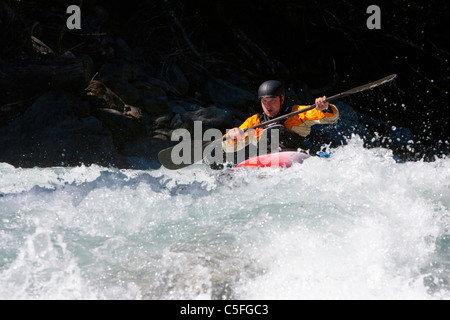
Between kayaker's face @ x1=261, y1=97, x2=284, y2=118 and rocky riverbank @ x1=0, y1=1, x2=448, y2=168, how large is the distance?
7.35 feet

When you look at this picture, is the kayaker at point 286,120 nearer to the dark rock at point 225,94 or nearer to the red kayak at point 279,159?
the red kayak at point 279,159

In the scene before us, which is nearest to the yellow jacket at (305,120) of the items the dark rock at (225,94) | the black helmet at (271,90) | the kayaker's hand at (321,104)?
the kayaker's hand at (321,104)

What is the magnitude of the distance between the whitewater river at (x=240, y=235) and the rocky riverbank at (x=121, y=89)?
6.59ft

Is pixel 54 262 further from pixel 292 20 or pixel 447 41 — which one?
pixel 447 41

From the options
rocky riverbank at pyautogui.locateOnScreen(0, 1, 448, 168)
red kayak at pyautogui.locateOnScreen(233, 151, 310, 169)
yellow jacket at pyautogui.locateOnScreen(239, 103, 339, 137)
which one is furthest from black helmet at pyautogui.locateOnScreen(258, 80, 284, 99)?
rocky riverbank at pyautogui.locateOnScreen(0, 1, 448, 168)

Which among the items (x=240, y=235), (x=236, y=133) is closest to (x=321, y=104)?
(x=236, y=133)

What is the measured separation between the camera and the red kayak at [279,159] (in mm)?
4293

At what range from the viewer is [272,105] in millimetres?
4867

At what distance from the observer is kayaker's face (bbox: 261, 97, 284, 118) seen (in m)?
4.85

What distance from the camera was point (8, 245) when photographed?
2.89 meters

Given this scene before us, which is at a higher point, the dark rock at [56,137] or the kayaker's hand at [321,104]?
the dark rock at [56,137]

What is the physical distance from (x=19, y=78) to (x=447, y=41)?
759cm

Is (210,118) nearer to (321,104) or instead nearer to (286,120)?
(286,120)
